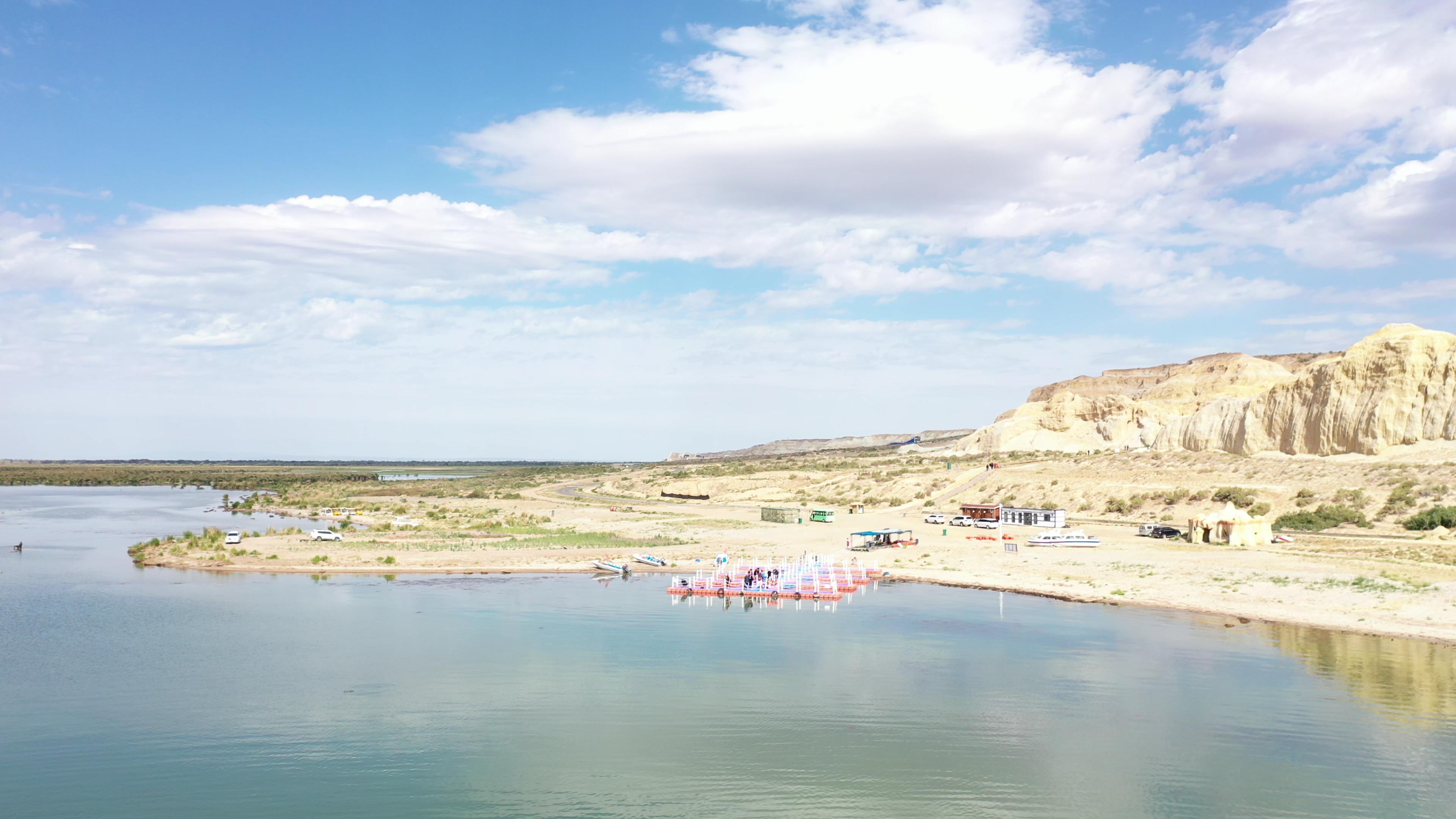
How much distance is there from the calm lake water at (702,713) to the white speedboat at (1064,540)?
18.8m

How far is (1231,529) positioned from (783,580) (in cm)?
2973

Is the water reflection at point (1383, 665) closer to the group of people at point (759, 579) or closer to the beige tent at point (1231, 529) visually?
the beige tent at point (1231, 529)

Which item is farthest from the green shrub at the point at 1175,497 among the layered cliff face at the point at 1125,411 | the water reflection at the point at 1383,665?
the layered cliff face at the point at 1125,411

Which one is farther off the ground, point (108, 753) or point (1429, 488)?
point (1429, 488)

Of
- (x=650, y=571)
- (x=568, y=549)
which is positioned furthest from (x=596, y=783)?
(x=568, y=549)

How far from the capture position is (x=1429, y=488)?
67.9 metres

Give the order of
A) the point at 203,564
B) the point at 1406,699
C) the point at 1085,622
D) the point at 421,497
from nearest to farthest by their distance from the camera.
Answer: the point at 1406,699 → the point at 1085,622 → the point at 203,564 → the point at 421,497

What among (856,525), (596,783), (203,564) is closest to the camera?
(596,783)

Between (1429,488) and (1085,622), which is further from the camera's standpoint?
(1429,488)

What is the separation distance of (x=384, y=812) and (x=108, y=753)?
8.91 meters

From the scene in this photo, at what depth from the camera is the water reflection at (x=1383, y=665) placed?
2962cm

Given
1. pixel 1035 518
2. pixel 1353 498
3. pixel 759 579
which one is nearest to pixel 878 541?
pixel 1035 518

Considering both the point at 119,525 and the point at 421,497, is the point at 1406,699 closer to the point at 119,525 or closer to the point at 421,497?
the point at 119,525

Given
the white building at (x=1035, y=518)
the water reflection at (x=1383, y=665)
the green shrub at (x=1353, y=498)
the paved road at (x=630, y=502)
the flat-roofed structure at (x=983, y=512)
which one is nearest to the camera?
the water reflection at (x=1383, y=665)
